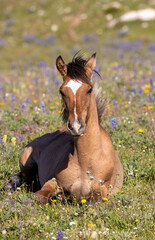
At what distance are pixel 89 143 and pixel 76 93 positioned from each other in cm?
93

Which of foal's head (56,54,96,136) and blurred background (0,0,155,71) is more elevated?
blurred background (0,0,155,71)

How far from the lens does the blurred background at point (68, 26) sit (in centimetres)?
3400

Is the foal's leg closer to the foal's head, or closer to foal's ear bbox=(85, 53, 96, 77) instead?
the foal's head

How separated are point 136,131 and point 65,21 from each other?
3781 centimetres

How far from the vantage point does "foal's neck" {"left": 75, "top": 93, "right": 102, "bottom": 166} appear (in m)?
5.63

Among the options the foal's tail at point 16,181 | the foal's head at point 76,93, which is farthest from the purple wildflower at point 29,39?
the foal's head at point 76,93

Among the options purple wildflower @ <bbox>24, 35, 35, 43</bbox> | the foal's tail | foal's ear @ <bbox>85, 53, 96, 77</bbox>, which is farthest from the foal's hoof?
purple wildflower @ <bbox>24, 35, 35, 43</bbox>

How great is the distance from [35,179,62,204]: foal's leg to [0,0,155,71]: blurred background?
23786 mm

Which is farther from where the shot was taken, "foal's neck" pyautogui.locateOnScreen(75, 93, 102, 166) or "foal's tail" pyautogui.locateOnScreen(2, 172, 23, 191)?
"foal's tail" pyautogui.locateOnScreen(2, 172, 23, 191)

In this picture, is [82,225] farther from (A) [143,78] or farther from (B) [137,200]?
(A) [143,78]

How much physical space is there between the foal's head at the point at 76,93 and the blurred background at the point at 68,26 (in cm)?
2376

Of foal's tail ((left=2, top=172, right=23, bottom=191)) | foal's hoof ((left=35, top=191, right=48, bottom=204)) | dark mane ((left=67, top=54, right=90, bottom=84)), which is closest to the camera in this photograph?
dark mane ((left=67, top=54, right=90, bottom=84))

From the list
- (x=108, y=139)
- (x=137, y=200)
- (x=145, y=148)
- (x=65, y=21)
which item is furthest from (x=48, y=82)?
(x=65, y=21)

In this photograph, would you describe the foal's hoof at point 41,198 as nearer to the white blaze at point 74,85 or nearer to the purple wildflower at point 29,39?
the white blaze at point 74,85
